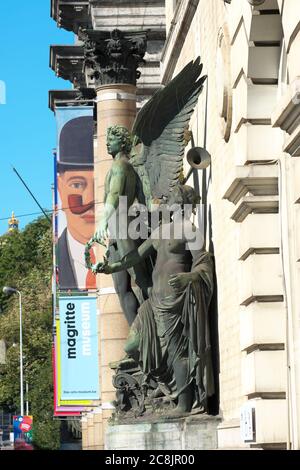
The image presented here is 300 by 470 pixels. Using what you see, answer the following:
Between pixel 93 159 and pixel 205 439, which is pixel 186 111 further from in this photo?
pixel 93 159

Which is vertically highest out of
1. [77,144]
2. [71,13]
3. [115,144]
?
[71,13]

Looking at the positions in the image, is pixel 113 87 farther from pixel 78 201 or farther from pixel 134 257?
pixel 134 257

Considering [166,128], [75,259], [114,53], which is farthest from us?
[75,259]

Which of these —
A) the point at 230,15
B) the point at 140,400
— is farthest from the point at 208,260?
the point at 230,15

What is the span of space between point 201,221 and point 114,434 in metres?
3.05

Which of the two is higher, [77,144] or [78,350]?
[77,144]

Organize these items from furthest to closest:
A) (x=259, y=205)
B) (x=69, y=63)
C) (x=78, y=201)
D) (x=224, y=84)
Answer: (x=69, y=63), (x=78, y=201), (x=224, y=84), (x=259, y=205)

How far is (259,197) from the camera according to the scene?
12.5 metres

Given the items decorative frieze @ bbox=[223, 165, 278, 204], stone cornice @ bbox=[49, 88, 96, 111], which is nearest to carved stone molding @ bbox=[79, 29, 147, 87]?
stone cornice @ bbox=[49, 88, 96, 111]

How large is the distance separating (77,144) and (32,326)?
161 ft

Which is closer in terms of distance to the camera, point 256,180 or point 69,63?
point 256,180

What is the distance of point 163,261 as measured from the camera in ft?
55.7

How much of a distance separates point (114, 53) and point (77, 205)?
4512 mm

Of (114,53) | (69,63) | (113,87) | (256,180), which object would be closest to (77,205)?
(113,87)
